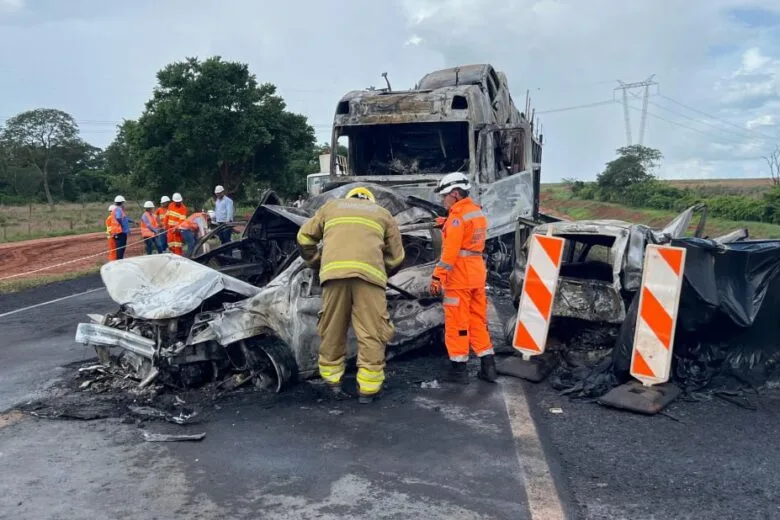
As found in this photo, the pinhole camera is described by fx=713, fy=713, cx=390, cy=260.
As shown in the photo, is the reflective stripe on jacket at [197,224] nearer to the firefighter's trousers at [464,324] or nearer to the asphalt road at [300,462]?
the asphalt road at [300,462]

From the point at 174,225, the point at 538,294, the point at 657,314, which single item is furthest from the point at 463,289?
the point at 174,225

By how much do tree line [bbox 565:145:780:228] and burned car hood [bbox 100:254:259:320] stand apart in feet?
77.9

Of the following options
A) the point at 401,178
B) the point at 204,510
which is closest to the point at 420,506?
the point at 204,510

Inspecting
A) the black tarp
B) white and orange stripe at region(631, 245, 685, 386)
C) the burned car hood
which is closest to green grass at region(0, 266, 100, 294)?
the burned car hood

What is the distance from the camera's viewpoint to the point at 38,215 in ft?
124

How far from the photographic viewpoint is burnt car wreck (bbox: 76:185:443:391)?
17.5 ft

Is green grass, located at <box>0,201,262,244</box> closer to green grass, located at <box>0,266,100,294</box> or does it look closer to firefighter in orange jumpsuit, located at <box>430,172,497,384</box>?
green grass, located at <box>0,266,100,294</box>

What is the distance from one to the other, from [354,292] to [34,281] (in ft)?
35.6

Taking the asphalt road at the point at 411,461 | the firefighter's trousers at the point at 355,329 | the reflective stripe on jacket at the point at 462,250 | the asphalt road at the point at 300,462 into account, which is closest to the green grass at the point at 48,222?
the reflective stripe on jacket at the point at 462,250

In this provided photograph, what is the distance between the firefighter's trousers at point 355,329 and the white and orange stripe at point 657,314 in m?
1.90

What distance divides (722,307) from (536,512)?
269cm

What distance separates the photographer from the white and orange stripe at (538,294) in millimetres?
5867

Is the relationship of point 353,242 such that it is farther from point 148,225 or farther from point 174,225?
point 148,225

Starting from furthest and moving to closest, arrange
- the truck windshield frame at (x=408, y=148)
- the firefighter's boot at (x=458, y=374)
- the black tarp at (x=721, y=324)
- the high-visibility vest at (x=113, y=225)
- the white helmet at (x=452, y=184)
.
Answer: the high-visibility vest at (x=113, y=225), the truck windshield frame at (x=408, y=148), the white helmet at (x=452, y=184), the firefighter's boot at (x=458, y=374), the black tarp at (x=721, y=324)
